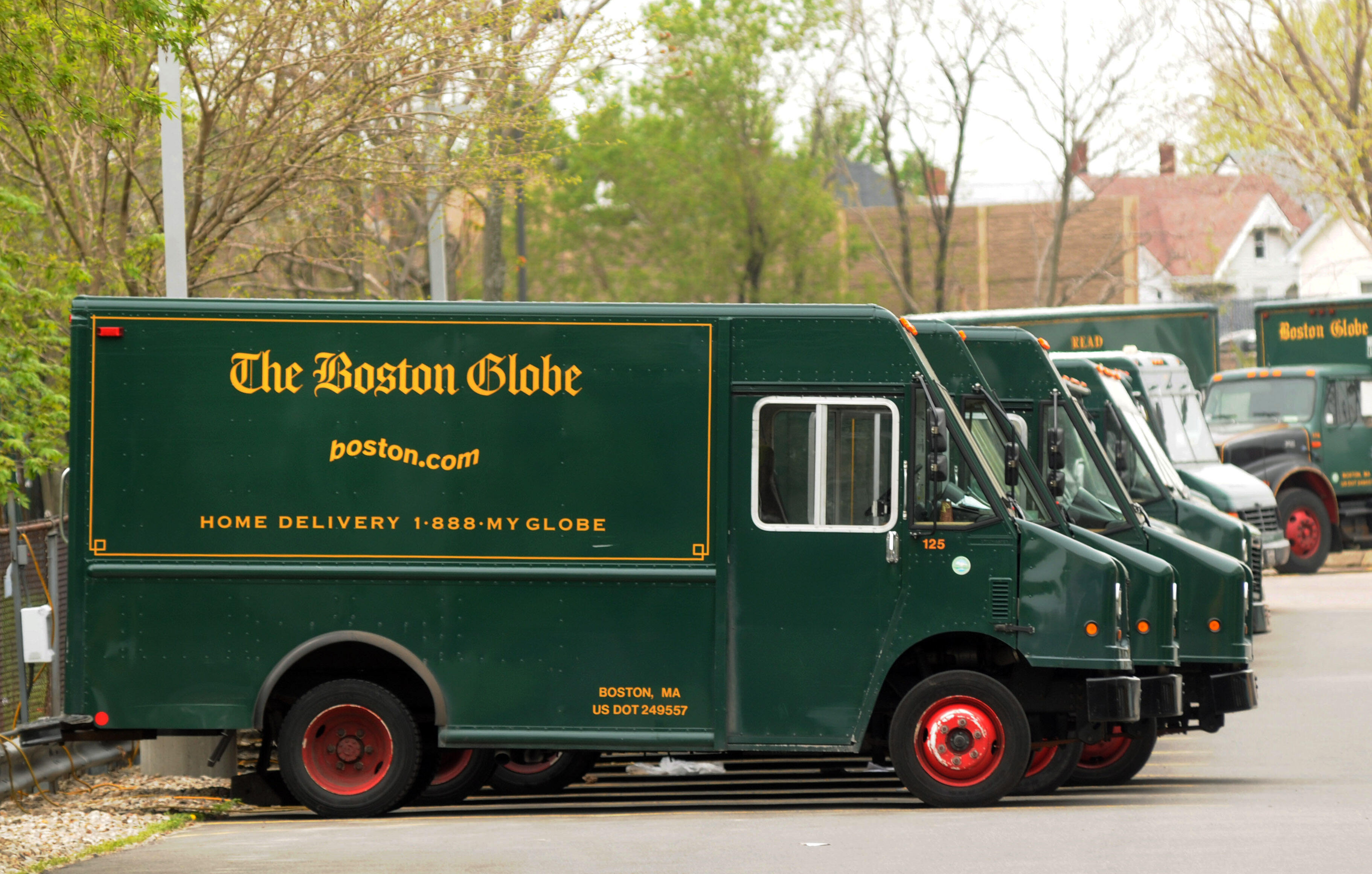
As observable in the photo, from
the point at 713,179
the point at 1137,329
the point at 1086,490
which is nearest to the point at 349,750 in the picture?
the point at 1086,490

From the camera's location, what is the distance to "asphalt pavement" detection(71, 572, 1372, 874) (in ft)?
25.2

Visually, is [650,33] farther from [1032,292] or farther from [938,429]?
[1032,292]

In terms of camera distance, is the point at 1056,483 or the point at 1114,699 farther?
the point at 1056,483

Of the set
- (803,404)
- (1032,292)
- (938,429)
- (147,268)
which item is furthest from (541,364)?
(1032,292)

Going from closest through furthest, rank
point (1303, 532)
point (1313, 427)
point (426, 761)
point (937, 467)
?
point (937, 467), point (426, 761), point (1313, 427), point (1303, 532)

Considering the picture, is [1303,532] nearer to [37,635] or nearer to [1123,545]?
[1123,545]

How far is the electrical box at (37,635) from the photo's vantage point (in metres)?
10.2

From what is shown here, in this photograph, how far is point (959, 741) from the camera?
368 inches

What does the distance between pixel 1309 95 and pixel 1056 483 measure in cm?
2291

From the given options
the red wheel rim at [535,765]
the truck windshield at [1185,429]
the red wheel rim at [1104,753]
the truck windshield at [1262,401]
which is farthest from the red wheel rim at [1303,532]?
the red wheel rim at [535,765]

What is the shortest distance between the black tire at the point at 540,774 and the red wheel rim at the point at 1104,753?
10.7 ft

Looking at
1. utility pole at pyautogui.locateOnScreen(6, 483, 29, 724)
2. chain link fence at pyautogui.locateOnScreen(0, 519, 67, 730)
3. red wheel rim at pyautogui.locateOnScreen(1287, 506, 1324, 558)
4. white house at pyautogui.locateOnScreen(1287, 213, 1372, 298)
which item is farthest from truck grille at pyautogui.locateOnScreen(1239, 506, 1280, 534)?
white house at pyautogui.locateOnScreen(1287, 213, 1372, 298)

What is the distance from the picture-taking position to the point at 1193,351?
2058 cm

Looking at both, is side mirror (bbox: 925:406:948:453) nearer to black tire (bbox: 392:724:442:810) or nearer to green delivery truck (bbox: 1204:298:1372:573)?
black tire (bbox: 392:724:442:810)
